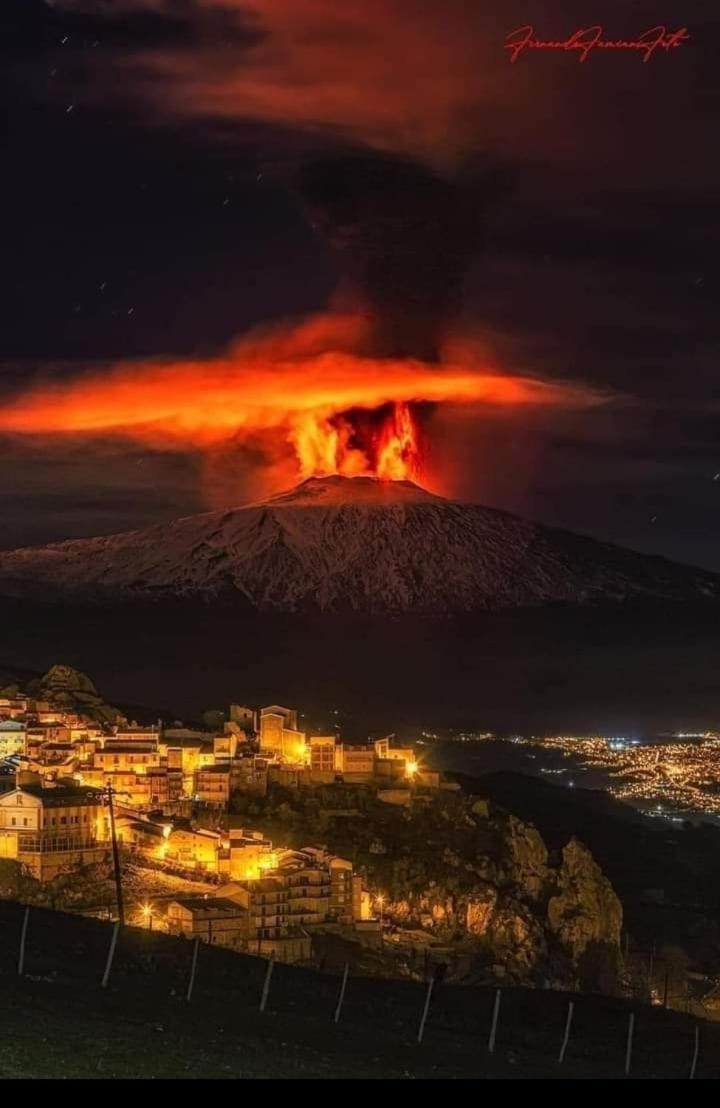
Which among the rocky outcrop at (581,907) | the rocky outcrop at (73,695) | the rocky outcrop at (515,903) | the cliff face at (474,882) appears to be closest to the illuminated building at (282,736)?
the cliff face at (474,882)

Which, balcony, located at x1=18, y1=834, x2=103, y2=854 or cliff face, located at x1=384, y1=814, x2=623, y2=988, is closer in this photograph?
balcony, located at x1=18, y1=834, x2=103, y2=854

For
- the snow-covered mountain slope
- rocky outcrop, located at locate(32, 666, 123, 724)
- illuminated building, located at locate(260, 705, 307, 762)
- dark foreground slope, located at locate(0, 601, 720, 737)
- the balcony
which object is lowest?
the balcony

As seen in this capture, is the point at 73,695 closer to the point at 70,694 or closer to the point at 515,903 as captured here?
the point at 70,694

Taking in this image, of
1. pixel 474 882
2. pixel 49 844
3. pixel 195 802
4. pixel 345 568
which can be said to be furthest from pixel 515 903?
pixel 345 568

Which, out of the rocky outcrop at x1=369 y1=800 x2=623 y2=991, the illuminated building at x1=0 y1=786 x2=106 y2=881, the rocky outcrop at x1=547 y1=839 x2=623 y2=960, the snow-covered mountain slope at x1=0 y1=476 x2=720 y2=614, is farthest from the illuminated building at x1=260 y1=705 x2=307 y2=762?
the snow-covered mountain slope at x1=0 y1=476 x2=720 y2=614

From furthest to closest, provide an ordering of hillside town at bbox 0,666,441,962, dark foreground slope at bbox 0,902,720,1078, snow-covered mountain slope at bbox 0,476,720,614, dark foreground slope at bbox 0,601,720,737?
1. snow-covered mountain slope at bbox 0,476,720,614
2. dark foreground slope at bbox 0,601,720,737
3. hillside town at bbox 0,666,441,962
4. dark foreground slope at bbox 0,902,720,1078

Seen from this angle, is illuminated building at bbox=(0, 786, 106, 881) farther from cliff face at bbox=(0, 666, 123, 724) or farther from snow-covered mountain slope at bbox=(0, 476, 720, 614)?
snow-covered mountain slope at bbox=(0, 476, 720, 614)

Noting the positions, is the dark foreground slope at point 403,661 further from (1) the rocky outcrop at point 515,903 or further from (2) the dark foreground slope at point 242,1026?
(2) the dark foreground slope at point 242,1026
